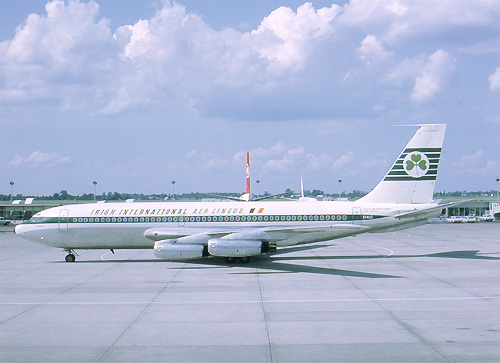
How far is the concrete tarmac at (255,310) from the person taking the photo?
1430 centimetres

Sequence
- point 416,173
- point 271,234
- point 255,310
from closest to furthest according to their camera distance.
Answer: point 255,310, point 271,234, point 416,173

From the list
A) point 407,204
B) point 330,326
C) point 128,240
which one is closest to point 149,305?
point 330,326

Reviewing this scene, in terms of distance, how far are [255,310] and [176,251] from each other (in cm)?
1159

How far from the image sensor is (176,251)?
30.1 meters

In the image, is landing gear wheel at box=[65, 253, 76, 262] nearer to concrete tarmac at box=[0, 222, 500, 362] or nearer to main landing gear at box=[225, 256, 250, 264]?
concrete tarmac at box=[0, 222, 500, 362]

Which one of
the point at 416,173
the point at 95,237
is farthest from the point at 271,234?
the point at 95,237

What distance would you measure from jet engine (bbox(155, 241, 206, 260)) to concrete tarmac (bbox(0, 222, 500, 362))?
933mm

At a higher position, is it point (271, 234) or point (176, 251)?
point (271, 234)

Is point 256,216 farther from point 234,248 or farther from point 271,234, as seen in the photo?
point 234,248

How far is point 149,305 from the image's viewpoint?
815 inches

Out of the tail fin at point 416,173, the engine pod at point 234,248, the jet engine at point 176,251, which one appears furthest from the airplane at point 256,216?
the engine pod at point 234,248

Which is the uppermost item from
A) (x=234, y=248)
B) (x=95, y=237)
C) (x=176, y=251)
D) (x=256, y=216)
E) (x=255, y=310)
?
(x=256, y=216)

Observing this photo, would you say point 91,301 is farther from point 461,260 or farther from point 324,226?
point 461,260

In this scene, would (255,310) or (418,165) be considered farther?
(418,165)
